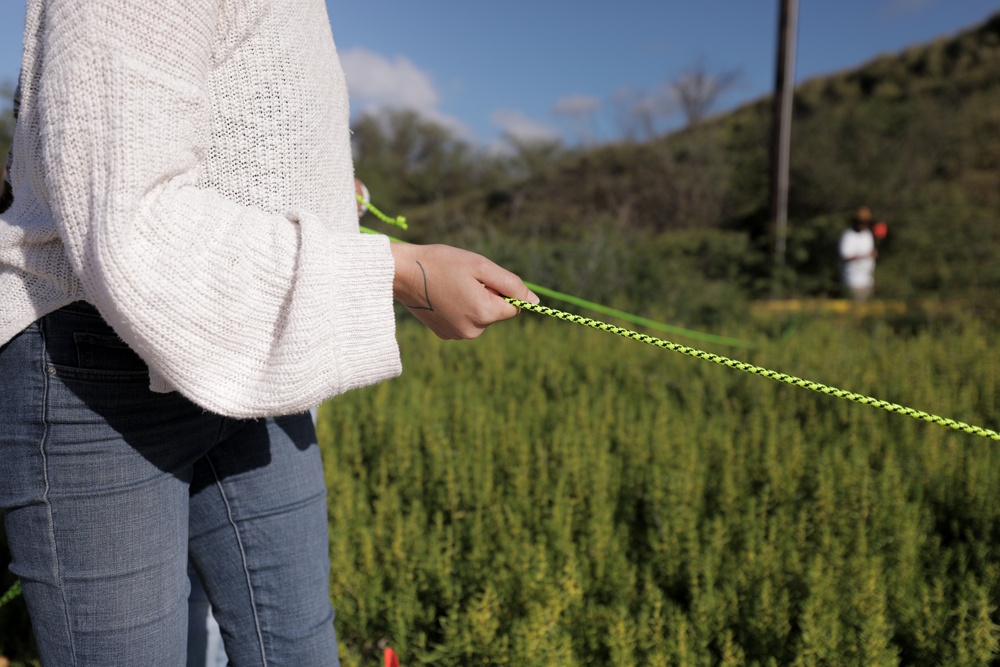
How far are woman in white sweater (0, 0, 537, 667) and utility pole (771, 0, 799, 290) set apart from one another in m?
10.6

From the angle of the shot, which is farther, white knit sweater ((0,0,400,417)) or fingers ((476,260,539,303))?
fingers ((476,260,539,303))

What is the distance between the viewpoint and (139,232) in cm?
86

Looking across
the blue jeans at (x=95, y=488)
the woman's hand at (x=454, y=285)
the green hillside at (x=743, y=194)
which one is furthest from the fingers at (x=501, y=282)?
the green hillside at (x=743, y=194)

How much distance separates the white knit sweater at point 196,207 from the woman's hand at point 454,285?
0.05 m

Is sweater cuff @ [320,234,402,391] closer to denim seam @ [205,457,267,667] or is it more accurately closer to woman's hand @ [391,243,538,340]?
woman's hand @ [391,243,538,340]

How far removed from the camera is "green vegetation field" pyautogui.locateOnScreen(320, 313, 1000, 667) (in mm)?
1991

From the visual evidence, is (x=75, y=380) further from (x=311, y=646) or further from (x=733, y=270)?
(x=733, y=270)

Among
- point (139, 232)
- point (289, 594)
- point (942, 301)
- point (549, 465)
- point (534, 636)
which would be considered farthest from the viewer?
point (942, 301)

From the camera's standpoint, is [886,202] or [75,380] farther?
[886,202]

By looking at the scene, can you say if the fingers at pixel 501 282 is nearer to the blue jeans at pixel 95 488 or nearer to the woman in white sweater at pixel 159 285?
the woman in white sweater at pixel 159 285

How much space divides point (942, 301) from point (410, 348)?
4713 mm

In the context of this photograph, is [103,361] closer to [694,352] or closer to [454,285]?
[454,285]

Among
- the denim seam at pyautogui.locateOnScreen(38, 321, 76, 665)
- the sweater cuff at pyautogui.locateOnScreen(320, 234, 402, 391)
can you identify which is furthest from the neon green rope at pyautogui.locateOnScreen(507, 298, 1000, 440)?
the denim seam at pyautogui.locateOnScreen(38, 321, 76, 665)

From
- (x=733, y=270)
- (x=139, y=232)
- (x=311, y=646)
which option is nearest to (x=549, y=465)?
(x=311, y=646)
